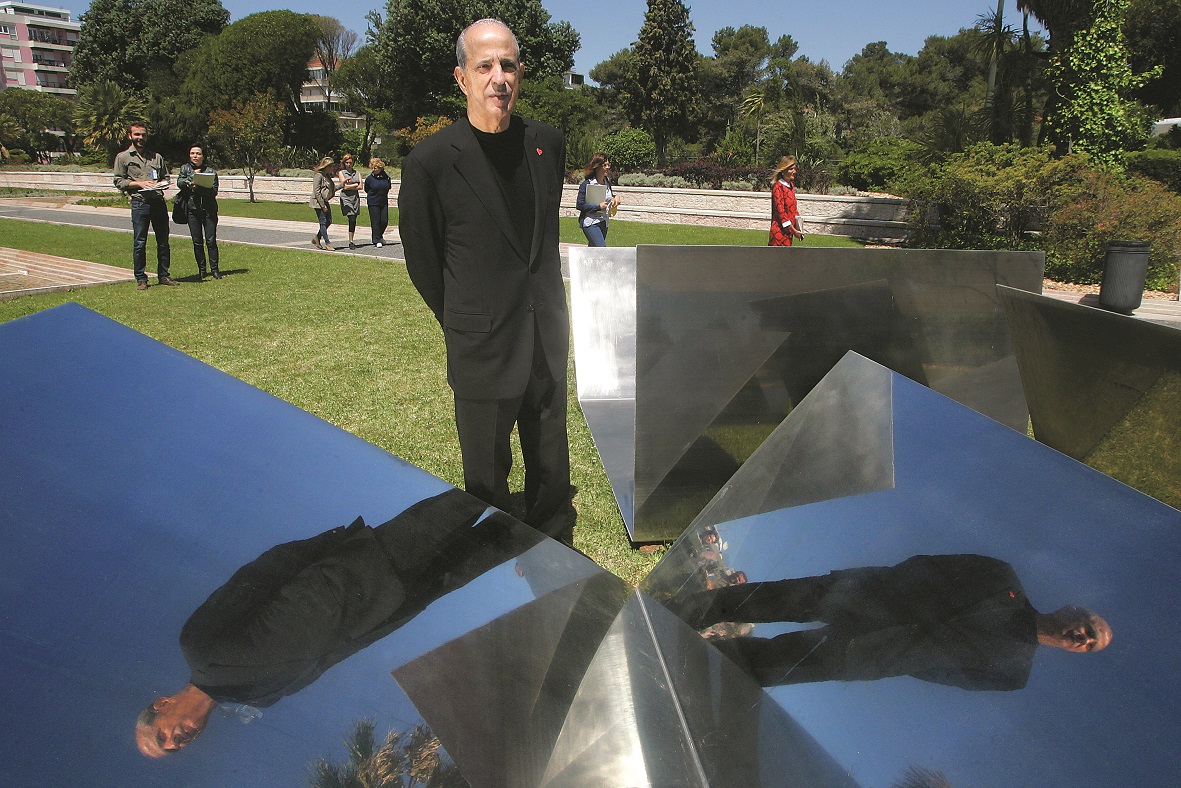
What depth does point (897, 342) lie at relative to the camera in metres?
3.38

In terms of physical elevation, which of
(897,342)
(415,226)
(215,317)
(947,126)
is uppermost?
(947,126)

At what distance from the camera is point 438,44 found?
3984 cm

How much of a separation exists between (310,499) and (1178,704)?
1464 millimetres

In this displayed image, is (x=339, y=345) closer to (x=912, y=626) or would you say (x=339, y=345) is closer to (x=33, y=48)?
(x=912, y=626)

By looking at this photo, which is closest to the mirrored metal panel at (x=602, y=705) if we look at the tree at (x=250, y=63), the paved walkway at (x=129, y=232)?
the paved walkway at (x=129, y=232)

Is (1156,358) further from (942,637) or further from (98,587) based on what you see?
(98,587)

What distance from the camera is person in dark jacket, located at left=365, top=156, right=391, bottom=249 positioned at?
551 inches

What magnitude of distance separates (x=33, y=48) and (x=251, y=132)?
88.6 m

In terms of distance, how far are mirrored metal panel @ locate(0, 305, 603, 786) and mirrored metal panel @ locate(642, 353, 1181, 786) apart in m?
0.43

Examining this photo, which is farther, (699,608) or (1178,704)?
(699,608)

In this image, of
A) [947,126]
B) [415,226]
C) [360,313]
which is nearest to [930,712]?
[415,226]

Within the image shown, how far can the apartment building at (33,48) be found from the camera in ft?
297

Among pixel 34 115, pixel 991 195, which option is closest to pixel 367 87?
pixel 34 115

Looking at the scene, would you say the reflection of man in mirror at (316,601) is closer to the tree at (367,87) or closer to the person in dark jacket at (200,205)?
the person in dark jacket at (200,205)
